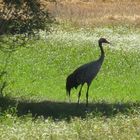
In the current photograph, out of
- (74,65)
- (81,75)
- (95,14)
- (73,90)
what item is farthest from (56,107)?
(95,14)

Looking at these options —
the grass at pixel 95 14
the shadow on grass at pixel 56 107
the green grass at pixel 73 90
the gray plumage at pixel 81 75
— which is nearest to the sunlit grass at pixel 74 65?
the green grass at pixel 73 90

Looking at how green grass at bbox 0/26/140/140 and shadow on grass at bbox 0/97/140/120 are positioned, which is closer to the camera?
green grass at bbox 0/26/140/140

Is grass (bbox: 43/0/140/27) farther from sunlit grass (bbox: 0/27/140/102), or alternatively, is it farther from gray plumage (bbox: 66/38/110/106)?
gray plumage (bbox: 66/38/110/106)

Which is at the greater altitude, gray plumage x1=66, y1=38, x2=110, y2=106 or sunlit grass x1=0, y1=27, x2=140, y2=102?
gray plumage x1=66, y1=38, x2=110, y2=106

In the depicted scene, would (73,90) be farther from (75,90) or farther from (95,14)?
(95,14)

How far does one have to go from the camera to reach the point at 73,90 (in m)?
26.5

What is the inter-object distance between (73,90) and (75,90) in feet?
0.52

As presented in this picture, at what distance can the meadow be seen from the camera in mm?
12555

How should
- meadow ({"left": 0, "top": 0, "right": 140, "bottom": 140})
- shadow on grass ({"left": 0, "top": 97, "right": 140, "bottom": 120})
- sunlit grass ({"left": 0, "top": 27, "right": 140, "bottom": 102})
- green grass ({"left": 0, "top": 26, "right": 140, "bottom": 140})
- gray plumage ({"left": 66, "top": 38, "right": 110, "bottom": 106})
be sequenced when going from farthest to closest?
sunlit grass ({"left": 0, "top": 27, "right": 140, "bottom": 102}) < gray plumage ({"left": 66, "top": 38, "right": 110, "bottom": 106}) < shadow on grass ({"left": 0, "top": 97, "right": 140, "bottom": 120}) < meadow ({"left": 0, "top": 0, "right": 140, "bottom": 140}) < green grass ({"left": 0, "top": 26, "right": 140, "bottom": 140})

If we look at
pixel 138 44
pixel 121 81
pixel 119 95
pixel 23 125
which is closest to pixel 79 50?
pixel 138 44

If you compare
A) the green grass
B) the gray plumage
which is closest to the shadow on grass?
the green grass

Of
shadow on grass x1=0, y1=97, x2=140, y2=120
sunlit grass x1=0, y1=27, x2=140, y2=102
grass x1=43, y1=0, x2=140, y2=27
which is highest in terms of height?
shadow on grass x1=0, y1=97, x2=140, y2=120

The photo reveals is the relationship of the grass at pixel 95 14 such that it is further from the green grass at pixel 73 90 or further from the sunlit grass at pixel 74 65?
the sunlit grass at pixel 74 65

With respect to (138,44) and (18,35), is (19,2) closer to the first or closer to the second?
(18,35)
